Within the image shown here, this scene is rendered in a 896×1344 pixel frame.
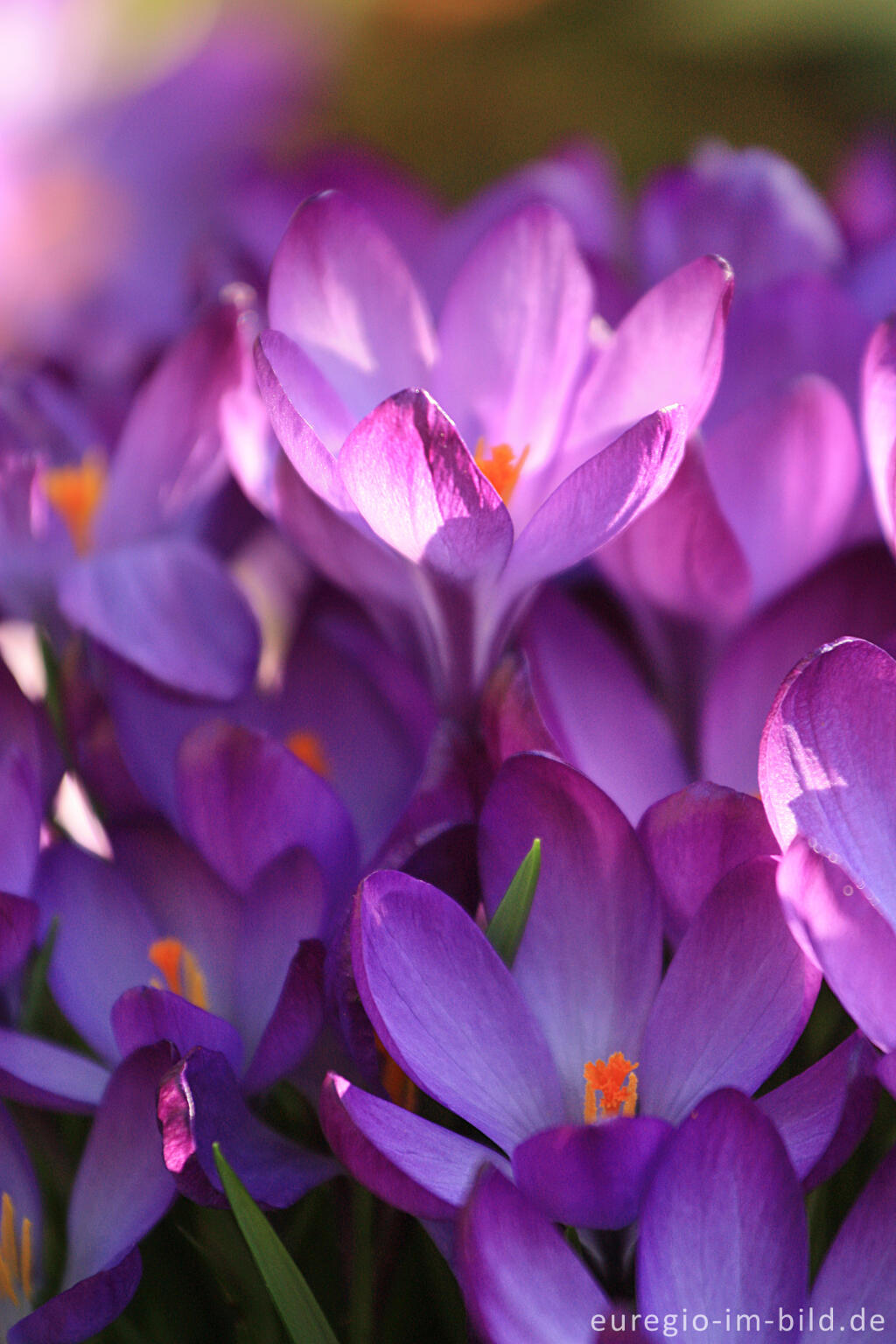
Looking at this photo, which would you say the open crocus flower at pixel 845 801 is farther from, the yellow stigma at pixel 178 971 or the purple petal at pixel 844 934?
the yellow stigma at pixel 178 971

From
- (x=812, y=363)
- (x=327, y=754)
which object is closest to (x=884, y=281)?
(x=812, y=363)

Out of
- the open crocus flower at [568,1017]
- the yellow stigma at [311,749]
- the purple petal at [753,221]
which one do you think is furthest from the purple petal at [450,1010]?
the purple petal at [753,221]

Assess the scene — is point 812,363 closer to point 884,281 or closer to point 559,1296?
point 884,281

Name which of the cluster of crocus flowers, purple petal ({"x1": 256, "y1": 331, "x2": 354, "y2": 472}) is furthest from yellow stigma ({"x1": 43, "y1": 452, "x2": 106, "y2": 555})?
purple petal ({"x1": 256, "y1": 331, "x2": 354, "y2": 472})

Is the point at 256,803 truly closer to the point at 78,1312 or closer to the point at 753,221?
the point at 78,1312

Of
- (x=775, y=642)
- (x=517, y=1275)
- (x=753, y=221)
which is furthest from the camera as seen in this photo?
(x=753, y=221)

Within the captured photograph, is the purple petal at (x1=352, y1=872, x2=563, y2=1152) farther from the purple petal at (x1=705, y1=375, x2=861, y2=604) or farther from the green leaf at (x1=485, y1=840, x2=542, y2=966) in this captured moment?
the purple petal at (x1=705, y1=375, x2=861, y2=604)

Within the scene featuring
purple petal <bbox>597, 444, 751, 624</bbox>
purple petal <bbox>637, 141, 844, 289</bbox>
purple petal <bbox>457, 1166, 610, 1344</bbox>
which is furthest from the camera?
purple petal <bbox>637, 141, 844, 289</bbox>

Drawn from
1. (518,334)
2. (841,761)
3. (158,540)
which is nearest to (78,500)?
(158,540)
